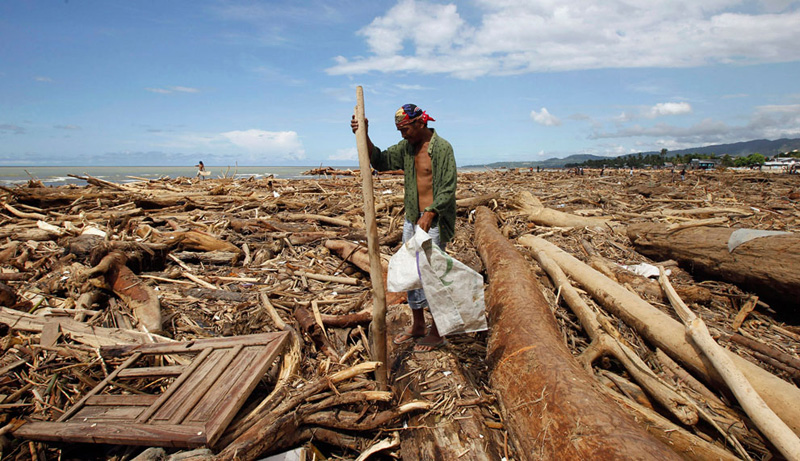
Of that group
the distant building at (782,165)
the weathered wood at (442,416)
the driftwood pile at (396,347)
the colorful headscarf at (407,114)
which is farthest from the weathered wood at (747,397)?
the distant building at (782,165)

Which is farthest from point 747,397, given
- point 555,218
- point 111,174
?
point 111,174

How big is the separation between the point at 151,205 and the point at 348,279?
6.39 metres

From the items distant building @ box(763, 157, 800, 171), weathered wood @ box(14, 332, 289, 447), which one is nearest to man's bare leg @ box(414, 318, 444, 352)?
weathered wood @ box(14, 332, 289, 447)

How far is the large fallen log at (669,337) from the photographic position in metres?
2.24

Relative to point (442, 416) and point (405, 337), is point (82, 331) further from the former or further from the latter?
point (442, 416)

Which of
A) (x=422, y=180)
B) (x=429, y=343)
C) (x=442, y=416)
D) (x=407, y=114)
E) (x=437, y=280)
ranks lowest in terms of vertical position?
(x=442, y=416)

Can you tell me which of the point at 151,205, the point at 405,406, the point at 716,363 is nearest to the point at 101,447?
the point at 405,406

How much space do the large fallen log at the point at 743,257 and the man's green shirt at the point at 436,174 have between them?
3586mm

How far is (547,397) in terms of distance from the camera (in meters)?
2.07

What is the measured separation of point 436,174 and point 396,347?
149 centimetres

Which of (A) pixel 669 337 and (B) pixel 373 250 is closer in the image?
(B) pixel 373 250

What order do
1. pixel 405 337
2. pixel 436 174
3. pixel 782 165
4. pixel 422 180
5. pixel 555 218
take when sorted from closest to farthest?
1. pixel 436 174
2. pixel 422 180
3. pixel 405 337
4. pixel 555 218
5. pixel 782 165

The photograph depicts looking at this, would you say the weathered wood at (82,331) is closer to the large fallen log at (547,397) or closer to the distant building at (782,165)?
the large fallen log at (547,397)

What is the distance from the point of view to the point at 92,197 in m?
8.45
